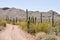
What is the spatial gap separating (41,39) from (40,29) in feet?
26.7

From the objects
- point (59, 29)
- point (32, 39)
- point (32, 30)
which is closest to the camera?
point (32, 39)

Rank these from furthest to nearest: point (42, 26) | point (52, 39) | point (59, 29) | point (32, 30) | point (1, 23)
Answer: point (1, 23) < point (32, 30) < point (42, 26) < point (59, 29) < point (52, 39)

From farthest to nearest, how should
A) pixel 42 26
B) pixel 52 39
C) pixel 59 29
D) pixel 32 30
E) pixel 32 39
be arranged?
1. pixel 32 30
2. pixel 42 26
3. pixel 59 29
4. pixel 32 39
5. pixel 52 39

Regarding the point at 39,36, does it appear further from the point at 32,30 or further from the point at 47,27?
the point at 32,30

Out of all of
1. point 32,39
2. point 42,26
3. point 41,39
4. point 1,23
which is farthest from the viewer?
point 1,23

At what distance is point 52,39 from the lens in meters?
21.7

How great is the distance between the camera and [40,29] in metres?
32.0

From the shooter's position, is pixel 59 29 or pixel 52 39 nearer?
pixel 52 39

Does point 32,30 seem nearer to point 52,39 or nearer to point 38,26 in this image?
point 38,26

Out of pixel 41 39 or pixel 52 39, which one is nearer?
pixel 52 39

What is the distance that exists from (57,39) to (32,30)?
47.4 feet

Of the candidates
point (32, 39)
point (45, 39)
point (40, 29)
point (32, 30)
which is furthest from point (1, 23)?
point (45, 39)

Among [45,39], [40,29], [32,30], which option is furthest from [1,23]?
[45,39]

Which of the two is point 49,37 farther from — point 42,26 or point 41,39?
point 42,26
